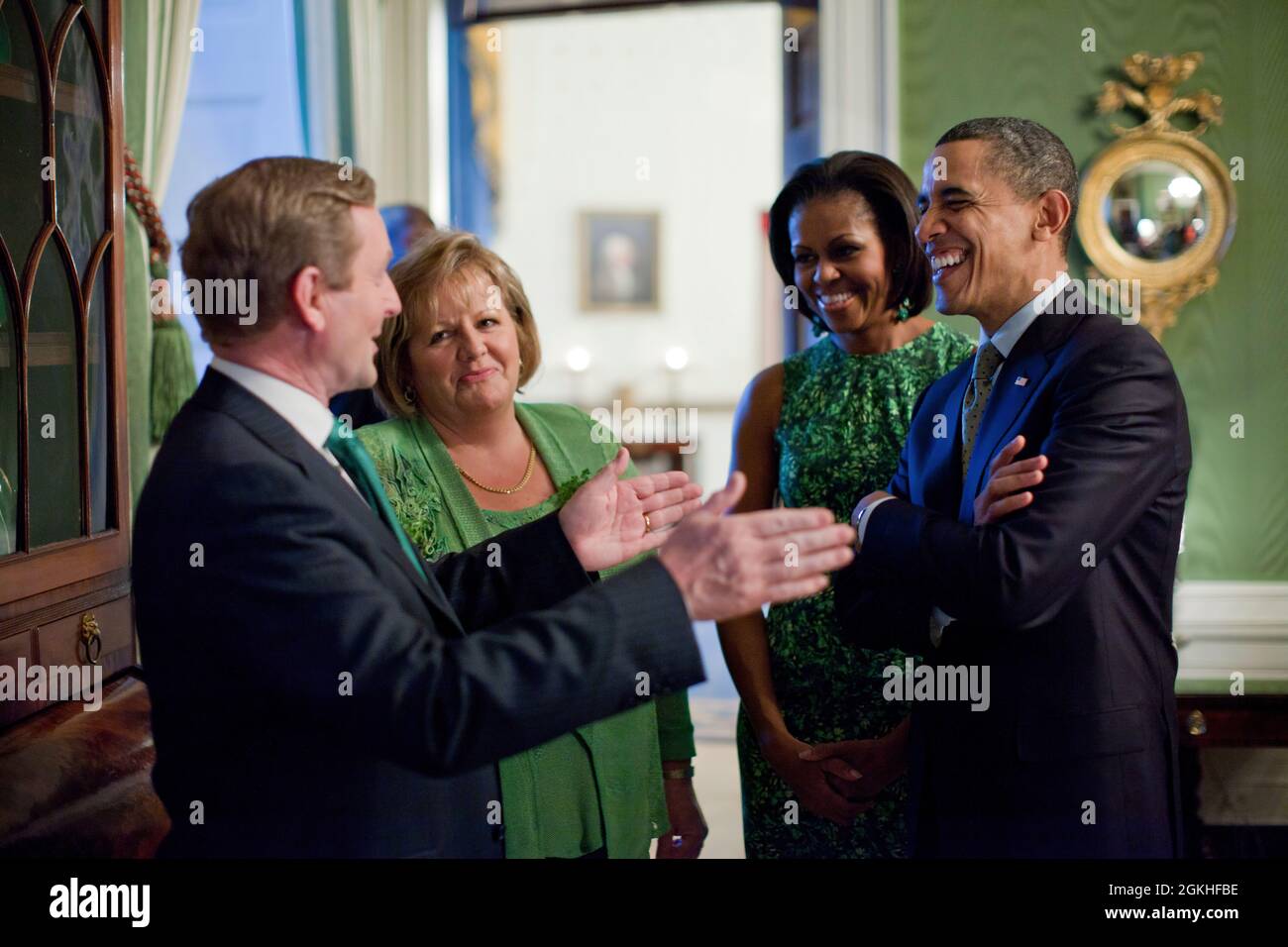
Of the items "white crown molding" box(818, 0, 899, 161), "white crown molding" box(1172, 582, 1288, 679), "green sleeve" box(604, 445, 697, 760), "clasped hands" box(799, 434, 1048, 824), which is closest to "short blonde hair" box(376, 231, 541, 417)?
"green sleeve" box(604, 445, 697, 760)

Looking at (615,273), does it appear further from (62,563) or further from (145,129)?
(62,563)

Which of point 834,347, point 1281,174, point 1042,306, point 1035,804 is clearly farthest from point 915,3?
point 1035,804

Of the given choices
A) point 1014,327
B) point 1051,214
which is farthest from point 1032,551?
point 1051,214

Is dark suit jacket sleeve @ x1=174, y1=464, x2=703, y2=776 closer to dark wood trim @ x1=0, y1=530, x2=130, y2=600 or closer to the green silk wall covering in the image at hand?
dark wood trim @ x1=0, y1=530, x2=130, y2=600

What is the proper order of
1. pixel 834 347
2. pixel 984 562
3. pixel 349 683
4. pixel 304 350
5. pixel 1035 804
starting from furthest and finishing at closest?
1. pixel 834 347
2. pixel 1035 804
3. pixel 984 562
4. pixel 304 350
5. pixel 349 683

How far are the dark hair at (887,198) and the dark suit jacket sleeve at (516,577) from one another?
0.86 m

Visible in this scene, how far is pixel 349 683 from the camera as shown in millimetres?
1218

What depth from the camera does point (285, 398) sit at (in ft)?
4.39

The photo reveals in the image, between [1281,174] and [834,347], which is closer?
[834,347]

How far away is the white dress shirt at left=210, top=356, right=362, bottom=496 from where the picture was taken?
1.33 meters

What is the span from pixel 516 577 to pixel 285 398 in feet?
1.55

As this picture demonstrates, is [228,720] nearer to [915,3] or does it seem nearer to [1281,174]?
→ [915,3]

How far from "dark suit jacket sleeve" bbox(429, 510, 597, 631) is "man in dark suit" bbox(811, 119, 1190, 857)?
42 centimetres

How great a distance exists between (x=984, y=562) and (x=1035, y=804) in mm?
360
